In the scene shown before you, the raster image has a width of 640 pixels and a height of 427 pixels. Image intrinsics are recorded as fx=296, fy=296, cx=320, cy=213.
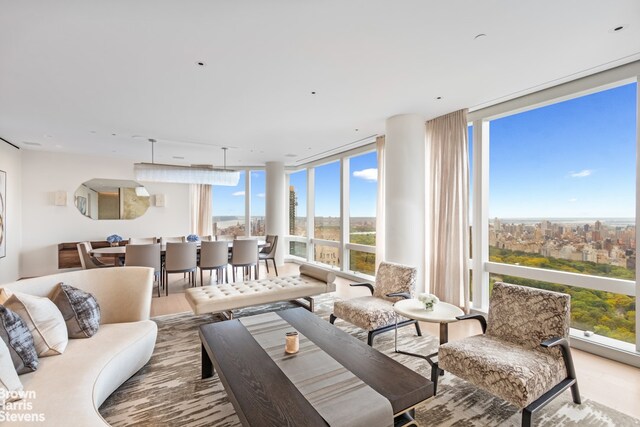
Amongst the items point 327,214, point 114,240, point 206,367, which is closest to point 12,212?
point 114,240

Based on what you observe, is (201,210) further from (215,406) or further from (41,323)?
(215,406)

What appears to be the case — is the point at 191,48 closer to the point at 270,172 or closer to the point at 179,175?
the point at 179,175

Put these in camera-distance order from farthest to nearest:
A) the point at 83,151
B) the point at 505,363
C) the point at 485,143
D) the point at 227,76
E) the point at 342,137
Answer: the point at 83,151 < the point at 342,137 < the point at 485,143 < the point at 227,76 < the point at 505,363

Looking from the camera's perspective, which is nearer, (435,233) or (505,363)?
(505,363)

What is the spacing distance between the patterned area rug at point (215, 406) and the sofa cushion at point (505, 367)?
26 cm

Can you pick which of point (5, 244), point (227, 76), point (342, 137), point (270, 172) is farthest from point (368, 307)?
point (5, 244)

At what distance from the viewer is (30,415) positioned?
143 cm

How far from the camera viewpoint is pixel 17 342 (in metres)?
1.78

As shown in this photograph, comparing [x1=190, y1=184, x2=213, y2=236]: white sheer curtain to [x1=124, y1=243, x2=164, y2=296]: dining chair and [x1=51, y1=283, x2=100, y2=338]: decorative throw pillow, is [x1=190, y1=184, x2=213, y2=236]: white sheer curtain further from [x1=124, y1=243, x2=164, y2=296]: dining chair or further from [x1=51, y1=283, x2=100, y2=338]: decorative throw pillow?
[x1=51, y1=283, x2=100, y2=338]: decorative throw pillow

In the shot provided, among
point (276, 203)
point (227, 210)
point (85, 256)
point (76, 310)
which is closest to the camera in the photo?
point (76, 310)

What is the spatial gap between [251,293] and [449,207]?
296 cm

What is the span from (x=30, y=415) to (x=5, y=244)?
20.2ft

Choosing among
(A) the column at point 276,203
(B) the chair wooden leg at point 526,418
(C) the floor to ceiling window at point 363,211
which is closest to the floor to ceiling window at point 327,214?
(C) the floor to ceiling window at point 363,211

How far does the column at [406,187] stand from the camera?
169 inches
